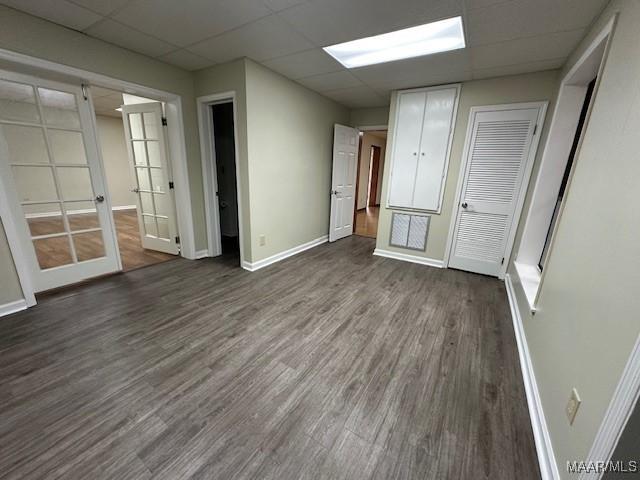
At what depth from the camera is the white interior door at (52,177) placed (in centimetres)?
225

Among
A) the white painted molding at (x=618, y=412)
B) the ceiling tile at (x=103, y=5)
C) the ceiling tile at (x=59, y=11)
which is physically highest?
the ceiling tile at (x=103, y=5)

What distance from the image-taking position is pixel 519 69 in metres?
2.75

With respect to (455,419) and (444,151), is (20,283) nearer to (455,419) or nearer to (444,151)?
(455,419)

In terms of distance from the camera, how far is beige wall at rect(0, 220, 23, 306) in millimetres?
2162

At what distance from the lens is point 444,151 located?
135 inches

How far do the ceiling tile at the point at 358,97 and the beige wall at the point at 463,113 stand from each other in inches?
18.0

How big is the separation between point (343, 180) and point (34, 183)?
3983 mm

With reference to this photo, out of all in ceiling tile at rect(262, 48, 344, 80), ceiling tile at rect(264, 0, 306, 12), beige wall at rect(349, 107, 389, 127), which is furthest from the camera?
beige wall at rect(349, 107, 389, 127)

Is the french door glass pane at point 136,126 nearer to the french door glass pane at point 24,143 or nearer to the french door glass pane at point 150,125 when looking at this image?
the french door glass pane at point 150,125

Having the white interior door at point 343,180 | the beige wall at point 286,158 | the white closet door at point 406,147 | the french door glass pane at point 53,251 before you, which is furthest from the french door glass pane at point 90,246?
the white closet door at point 406,147

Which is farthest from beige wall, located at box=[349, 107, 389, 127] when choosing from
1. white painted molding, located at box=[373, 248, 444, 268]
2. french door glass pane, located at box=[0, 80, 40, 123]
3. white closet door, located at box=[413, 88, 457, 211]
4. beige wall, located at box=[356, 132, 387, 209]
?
french door glass pane, located at box=[0, 80, 40, 123]

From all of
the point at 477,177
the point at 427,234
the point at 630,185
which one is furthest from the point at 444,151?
the point at 630,185

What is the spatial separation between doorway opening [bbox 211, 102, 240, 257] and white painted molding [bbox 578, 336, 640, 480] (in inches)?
160

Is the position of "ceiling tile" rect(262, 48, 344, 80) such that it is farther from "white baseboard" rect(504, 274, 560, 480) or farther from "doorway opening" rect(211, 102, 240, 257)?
"white baseboard" rect(504, 274, 560, 480)
